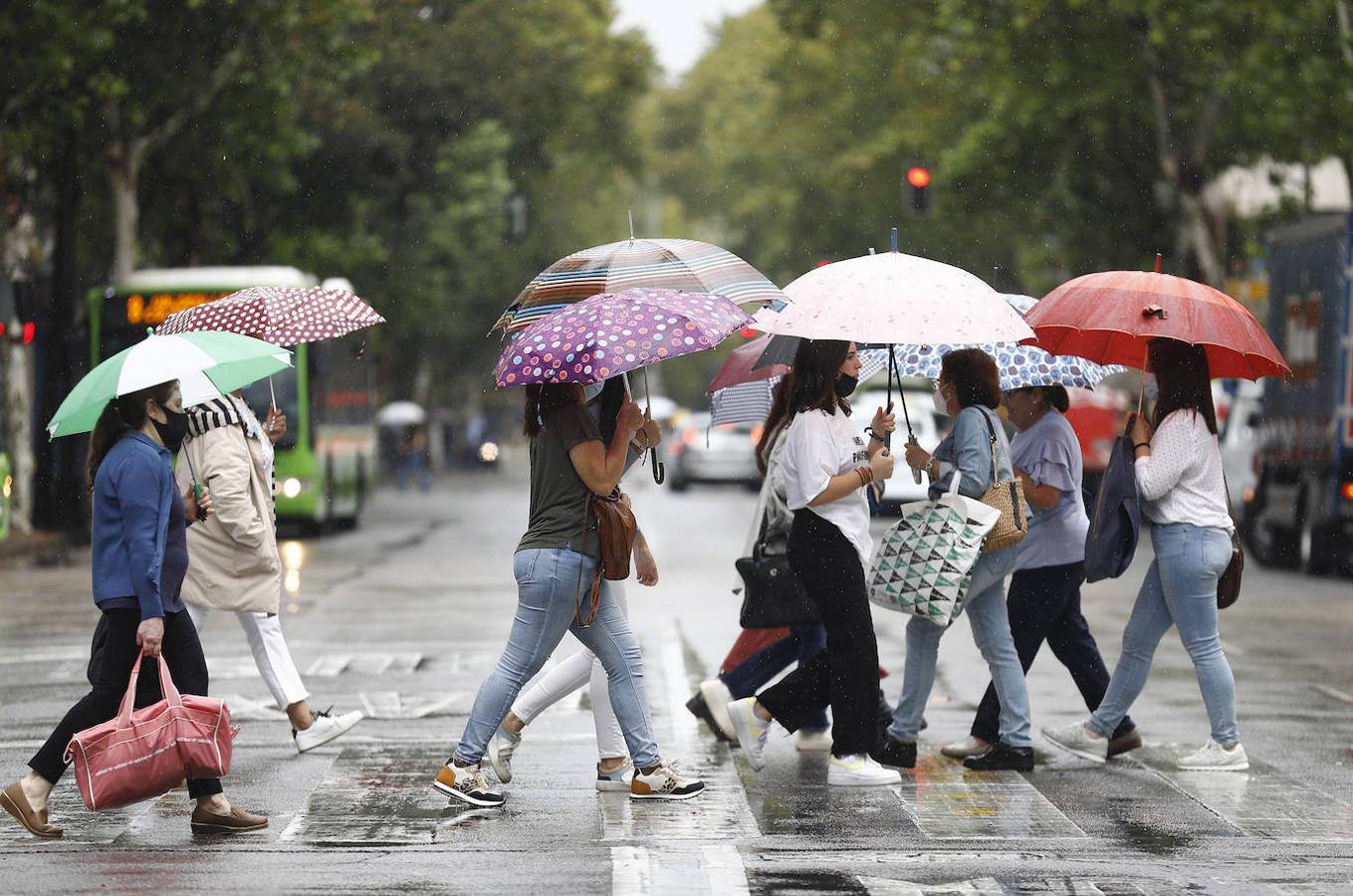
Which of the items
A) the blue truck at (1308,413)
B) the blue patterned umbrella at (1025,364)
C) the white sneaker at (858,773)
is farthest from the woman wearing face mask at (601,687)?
the blue truck at (1308,413)

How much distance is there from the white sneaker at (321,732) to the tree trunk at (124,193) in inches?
718

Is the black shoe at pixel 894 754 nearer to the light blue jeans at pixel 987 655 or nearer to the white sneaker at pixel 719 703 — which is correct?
the light blue jeans at pixel 987 655

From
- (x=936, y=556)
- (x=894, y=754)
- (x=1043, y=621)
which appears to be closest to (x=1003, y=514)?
(x=936, y=556)

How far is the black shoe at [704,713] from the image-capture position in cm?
859

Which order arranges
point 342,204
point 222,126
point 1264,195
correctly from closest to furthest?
1. point 222,126
2. point 342,204
3. point 1264,195

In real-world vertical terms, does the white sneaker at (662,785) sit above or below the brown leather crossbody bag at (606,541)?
below

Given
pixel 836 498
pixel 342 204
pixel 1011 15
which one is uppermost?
pixel 1011 15

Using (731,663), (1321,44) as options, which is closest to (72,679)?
(731,663)

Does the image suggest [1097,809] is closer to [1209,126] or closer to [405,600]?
[405,600]

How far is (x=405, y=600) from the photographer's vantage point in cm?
1605

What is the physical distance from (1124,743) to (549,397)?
2.98 meters

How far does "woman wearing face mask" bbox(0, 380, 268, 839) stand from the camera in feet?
22.7

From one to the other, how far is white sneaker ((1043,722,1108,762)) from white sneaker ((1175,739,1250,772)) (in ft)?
1.25

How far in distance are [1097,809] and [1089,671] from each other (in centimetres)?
152
